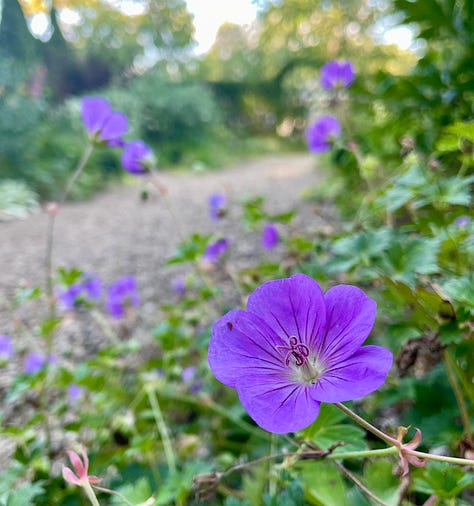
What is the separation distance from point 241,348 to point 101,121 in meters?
0.79

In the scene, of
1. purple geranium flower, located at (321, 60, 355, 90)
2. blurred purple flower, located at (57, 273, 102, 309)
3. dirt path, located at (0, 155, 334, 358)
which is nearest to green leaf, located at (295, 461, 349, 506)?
blurred purple flower, located at (57, 273, 102, 309)

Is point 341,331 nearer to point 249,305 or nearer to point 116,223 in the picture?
point 249,305

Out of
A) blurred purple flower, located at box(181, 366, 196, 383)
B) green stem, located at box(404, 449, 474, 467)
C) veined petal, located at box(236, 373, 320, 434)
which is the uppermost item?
blurred purple flower, located at box(181, 366, 196, 383)

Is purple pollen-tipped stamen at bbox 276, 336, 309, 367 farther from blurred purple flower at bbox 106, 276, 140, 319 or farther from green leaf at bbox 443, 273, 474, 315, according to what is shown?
blurred purple flower at bbox 106, 276, 140, 319

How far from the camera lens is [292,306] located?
1.40 ft

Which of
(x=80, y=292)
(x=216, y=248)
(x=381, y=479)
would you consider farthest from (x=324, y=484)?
(x=80, y=292)

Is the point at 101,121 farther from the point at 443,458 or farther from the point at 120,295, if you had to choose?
the point at 443,458

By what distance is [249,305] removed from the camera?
0.42m

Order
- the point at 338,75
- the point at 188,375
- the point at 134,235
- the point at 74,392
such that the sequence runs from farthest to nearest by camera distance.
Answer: the point at 134,235 < the point at 338,75 < the point at 188,375 < the point at 74,392

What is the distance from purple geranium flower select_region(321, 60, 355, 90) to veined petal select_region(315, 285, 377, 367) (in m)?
1.28

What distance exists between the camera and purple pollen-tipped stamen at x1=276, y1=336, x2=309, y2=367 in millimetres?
428

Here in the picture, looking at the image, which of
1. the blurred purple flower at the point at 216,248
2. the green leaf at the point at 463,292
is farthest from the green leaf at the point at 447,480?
the blurred purple flower at the point at 216,248

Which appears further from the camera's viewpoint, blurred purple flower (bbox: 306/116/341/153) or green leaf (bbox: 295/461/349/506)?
blurred purple flower (bbox: 306/116/341/153)

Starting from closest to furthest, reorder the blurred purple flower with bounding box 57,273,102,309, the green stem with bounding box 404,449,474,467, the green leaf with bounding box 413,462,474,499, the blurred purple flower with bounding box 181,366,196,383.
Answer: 1. the green stem with bounding box 404,449,474,467
2. the green leaf with bounding box 413,462,474,499
3. the blurred purple flower with bounding box 57,273,102,309
4. the blurred purple flower with bounding box 181,366,196,383
